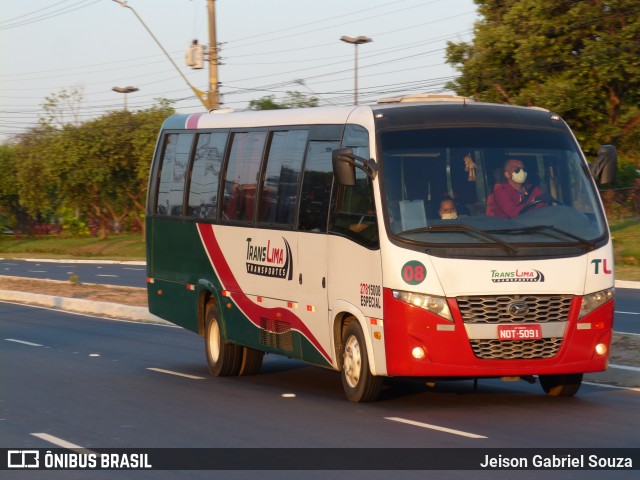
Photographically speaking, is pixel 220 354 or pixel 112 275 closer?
pixel 220 354

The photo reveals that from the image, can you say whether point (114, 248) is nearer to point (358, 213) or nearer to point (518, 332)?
point (358, 213)

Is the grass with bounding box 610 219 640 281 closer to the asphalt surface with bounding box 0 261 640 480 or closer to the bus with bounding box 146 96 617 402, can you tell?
the asphalt surface with bounding box 0 261 640 480

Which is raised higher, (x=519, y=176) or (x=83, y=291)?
(x=519, y=176)

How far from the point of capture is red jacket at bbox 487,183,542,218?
39.5 feet

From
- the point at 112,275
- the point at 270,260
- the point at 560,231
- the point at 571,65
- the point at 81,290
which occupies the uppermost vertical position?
the point at 571,65

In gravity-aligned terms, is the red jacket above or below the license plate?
above

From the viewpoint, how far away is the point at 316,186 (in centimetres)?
1363

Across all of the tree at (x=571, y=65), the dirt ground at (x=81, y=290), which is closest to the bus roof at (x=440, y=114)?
the dirt ground at (x=81, y=290)

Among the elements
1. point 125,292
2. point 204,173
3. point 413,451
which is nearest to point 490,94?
point 125,292

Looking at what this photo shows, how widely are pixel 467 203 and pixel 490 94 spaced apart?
111ft

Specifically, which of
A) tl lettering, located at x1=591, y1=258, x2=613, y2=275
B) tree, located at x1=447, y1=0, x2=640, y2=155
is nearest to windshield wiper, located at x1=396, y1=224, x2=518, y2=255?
tl lettering, located at x1=591, y1=258, x2=613, y2=275

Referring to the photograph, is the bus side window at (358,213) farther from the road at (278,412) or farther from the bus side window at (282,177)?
the road at (278,412)

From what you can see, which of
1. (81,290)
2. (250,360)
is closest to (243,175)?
(250,360)

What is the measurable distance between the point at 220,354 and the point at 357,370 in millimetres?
3905
